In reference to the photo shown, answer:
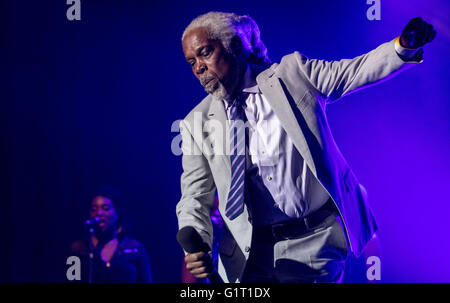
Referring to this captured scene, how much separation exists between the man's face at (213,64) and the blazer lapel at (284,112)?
16 centimetres

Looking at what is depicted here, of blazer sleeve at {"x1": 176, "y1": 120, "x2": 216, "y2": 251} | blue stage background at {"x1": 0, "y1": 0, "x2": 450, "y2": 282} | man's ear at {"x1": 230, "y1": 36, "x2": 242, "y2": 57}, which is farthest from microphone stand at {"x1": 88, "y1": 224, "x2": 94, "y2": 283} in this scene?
man's ear at {"x1": 230, "y1": 36, "x2": 242, "y2": 57}

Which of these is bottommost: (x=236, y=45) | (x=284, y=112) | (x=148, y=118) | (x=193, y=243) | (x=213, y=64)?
(x=193, y=243)

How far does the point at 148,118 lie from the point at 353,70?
247cm

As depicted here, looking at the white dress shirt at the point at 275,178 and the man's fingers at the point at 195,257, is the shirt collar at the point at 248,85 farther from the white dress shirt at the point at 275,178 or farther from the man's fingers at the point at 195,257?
the man's fingers at the point at 195,257

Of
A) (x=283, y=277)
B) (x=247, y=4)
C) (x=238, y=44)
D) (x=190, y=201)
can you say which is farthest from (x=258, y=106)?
(x=247, y=4)

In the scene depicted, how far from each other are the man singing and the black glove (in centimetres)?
16

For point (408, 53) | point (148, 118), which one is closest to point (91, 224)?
point (148, 118)

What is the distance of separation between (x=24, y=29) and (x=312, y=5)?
227cm

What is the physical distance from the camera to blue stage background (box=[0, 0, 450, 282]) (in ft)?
11.8

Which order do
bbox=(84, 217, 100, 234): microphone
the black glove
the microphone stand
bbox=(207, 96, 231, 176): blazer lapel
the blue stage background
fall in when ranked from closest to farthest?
the black glove, bbox=(207, 96, 231, 176): blazer lapel, the blue stage background, the microphone stand, bbox=(84, 217, 100, 234): microphone

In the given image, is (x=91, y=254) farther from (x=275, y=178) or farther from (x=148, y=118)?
(x=275, y=178)

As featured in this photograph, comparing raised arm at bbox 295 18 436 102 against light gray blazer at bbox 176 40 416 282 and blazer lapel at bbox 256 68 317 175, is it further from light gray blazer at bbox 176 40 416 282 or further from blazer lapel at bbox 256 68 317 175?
blazer lapel at bbox 256 68 317 175

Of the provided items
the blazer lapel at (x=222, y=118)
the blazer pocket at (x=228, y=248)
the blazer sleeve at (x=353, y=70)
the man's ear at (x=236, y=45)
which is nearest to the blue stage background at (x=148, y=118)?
the man's ear at (x=236, y=45)

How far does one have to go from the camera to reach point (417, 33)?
160 cm
